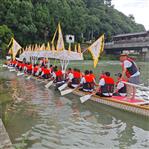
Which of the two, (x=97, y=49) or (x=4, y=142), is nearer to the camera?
(x=4, y=142)

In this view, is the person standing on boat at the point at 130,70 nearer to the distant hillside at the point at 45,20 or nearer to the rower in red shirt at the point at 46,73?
the rower in red shirt at the point at 46,73

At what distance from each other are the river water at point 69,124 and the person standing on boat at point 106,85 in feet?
2.21

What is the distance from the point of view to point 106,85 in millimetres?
15820

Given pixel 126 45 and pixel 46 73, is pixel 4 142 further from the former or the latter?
pixel 126 45

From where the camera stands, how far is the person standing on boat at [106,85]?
15789mm

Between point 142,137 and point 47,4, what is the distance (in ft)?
266

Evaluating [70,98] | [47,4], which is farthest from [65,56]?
[47,4]

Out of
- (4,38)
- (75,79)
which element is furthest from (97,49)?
(4,38)

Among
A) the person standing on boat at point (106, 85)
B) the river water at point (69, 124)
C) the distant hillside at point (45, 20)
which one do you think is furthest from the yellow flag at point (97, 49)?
the distant hillside at point (45, 20)

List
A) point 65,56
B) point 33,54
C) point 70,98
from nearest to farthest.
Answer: point 70,98 < point 65,56 < point 33,54

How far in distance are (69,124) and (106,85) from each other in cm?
375

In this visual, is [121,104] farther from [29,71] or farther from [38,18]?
[38,18]

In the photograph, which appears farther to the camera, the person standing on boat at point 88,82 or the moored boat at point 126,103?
the person standing on boat at point 88,82

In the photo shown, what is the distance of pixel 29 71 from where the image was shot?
30.8 m
